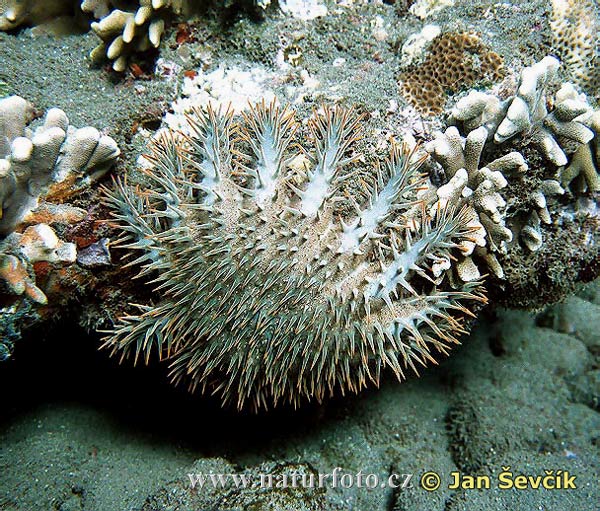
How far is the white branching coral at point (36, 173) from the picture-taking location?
8.18 feet

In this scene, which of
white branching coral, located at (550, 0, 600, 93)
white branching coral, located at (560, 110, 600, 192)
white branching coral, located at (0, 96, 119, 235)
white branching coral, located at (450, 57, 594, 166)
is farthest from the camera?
white branching coral, located at (550, 0, 600, 93)

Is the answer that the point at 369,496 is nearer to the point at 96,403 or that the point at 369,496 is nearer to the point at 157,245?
the point at 96,403

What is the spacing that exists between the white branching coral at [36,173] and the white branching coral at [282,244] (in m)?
0.27

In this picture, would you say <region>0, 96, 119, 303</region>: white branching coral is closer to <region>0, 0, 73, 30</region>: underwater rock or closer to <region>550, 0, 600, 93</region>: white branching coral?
<region>0, 0, 73, 30</region>: underwater rock

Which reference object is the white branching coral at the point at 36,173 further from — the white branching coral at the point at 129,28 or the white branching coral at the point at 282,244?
the white branching coral at the point at 129,28

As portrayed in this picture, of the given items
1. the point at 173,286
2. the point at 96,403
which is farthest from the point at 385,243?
the point at 96,403

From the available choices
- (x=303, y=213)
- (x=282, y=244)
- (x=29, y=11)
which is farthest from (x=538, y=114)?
(x=29, y=11)

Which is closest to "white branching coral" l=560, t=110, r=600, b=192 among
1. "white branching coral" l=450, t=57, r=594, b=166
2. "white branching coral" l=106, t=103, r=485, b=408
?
"white branching coral" l=450, t=57, r=594, b=166

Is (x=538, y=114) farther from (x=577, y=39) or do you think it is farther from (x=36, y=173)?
(x=36, y=173)

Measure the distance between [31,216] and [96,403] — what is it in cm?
230

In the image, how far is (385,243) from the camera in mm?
2773

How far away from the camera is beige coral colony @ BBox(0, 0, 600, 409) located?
256 centimetres

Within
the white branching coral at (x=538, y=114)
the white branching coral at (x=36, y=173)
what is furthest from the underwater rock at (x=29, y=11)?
the white branching coral at (x=538, y=114)

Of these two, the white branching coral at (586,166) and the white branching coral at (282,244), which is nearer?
the white branching coral at (282,244)
